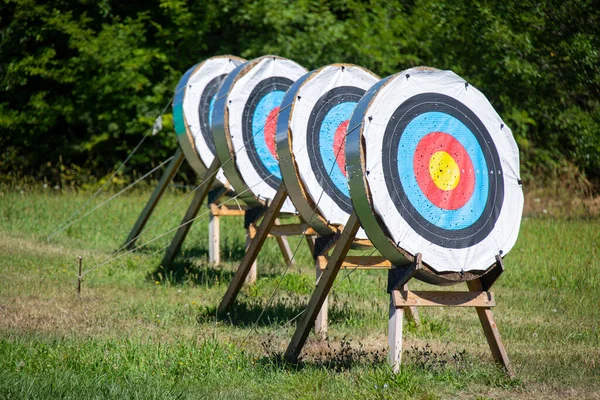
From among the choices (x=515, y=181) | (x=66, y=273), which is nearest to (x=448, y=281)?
(x=515, y=181)

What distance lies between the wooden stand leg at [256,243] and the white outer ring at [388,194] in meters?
1.43

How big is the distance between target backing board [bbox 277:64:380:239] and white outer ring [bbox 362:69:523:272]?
3.04 ft

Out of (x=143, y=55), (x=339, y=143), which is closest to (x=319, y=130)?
(x=339, y=143)

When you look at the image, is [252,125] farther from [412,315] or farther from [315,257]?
[412,315]

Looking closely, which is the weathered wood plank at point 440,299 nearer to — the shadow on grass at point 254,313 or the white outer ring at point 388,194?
the white outer ring at point 388,194

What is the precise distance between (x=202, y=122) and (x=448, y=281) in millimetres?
4825

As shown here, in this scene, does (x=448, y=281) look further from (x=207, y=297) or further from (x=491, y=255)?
(x=207, y=297)

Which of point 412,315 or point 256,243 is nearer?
point 256,243

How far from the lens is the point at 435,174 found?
16.9 feet

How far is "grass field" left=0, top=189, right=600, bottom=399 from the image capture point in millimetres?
4730

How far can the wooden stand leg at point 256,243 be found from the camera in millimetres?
6199

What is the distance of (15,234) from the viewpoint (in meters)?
10.5

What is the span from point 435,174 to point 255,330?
79.7 inches

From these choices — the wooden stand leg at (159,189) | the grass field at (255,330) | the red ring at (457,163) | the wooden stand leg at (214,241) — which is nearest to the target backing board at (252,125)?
the grass field at (255,330)
